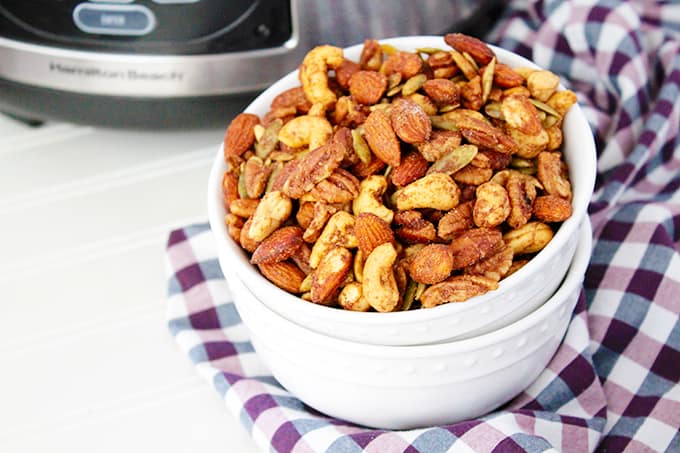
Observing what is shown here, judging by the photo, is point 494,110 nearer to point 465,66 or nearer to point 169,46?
point 465,66

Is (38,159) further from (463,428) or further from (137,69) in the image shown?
(463,428)

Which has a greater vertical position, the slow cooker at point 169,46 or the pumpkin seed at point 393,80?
the pumpkin seed at point 393,80

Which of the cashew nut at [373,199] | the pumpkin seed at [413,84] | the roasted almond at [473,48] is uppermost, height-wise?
the roasted almond at [473,48]

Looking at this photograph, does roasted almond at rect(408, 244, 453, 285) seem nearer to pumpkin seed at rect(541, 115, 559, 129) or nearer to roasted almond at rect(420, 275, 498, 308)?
roasted almond at rect(420, 275, 498, 308)

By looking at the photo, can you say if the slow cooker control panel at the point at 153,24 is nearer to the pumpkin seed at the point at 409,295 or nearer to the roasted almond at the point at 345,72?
the roasted almond at the point at 345,72

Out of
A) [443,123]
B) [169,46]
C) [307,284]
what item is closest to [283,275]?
[307,284]

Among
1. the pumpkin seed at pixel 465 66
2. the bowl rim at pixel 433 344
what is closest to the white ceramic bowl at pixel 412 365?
the bowl rim at pixel 433 344

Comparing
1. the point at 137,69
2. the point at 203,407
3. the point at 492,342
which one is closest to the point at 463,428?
the point at 492,342
